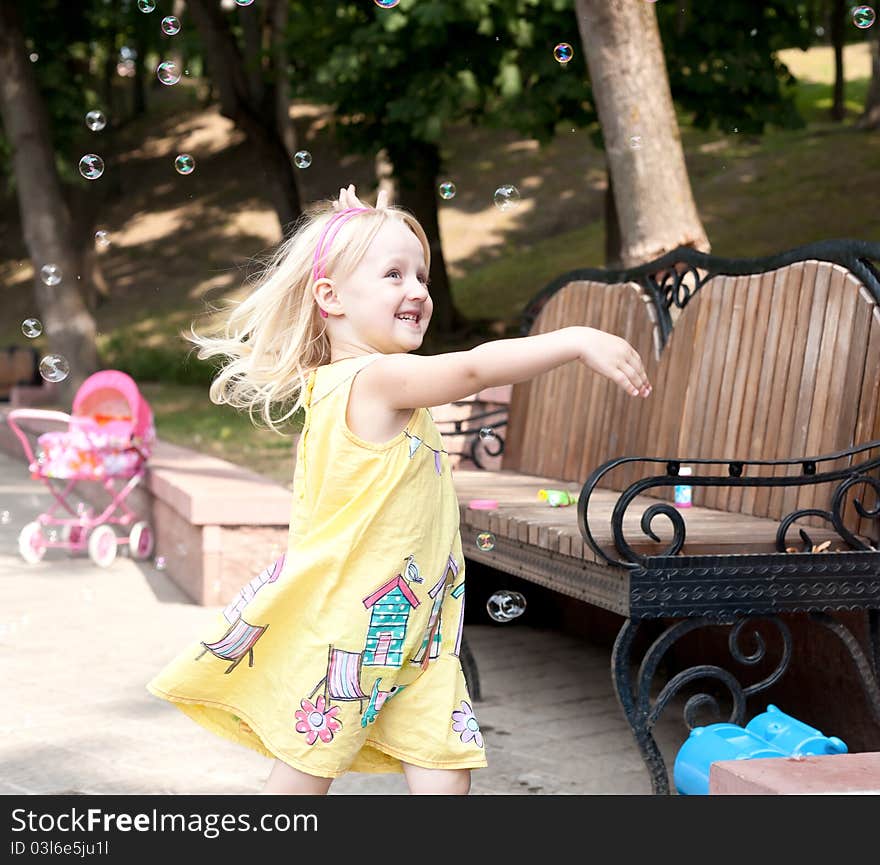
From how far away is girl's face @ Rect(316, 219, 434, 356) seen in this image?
2777 millimetres

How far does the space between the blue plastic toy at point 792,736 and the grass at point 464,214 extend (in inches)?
343

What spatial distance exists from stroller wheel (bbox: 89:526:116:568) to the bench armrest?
4.70m

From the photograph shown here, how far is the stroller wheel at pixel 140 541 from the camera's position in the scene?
782 centimetres

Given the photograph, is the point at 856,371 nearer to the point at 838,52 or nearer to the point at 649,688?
the point at 649,688

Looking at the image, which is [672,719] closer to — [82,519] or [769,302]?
[769,302]

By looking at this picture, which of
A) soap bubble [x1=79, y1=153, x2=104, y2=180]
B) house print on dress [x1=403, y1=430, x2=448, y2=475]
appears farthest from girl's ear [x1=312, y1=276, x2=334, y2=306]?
soap bubble [x1=79, y1=153, x2=104, y2=180]

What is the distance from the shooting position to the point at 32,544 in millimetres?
7688

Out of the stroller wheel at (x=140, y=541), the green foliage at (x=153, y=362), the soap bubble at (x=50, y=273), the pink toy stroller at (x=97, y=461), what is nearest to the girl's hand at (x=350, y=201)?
the soap bubble at (x=50, y=273)

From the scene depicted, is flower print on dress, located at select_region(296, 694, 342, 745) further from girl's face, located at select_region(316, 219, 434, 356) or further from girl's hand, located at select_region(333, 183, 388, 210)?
girl's hand, located at select_region(333, 183, 388, 210)

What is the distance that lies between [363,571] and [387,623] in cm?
11

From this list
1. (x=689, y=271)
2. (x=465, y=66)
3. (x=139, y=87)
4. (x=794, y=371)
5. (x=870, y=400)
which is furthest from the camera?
(x=139, y=87)

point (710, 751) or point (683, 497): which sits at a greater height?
point (683, 497)

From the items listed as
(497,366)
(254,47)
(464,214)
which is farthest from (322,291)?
(464,214)
